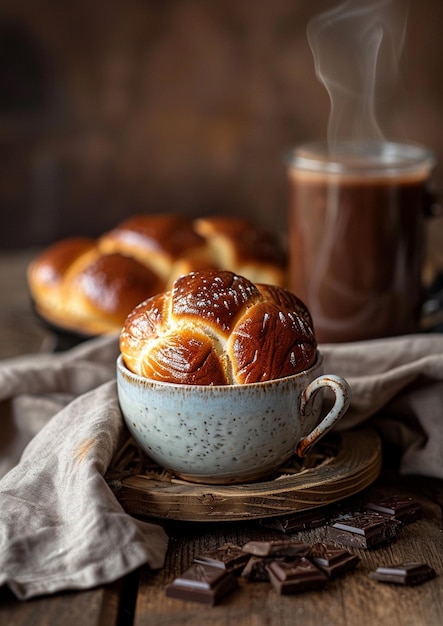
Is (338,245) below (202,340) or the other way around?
below

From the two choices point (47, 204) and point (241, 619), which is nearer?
point (241, 619)

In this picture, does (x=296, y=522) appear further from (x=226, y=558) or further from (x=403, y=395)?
(x=403, y=395)

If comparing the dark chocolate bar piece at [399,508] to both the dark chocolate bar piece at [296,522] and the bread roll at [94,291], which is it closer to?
the dark chocolate bar piece at [296,522]

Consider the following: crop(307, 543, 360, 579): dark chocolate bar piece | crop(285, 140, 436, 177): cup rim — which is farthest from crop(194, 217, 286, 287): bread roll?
crop(307, 543, 360, 579): dark chocolate bar piece

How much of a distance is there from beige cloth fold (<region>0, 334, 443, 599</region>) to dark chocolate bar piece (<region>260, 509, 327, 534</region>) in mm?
114

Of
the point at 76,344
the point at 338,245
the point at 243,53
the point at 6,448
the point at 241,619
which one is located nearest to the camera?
the point at 241,619

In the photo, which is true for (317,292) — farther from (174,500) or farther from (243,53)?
(243,53)

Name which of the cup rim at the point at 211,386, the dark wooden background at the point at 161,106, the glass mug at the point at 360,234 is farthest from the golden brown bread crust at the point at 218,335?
the dark wooden background at the point at 161,106

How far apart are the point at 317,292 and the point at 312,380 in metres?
0.51

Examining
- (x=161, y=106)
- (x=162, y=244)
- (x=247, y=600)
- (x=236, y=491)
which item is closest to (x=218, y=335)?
(x=236, y=491)

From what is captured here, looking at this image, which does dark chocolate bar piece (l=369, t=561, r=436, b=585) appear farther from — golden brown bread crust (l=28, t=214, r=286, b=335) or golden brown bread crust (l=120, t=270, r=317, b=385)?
golden brown bread crust (l=28, t=214, r=286, b=335)

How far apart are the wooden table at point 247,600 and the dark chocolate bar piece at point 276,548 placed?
0.10 feet

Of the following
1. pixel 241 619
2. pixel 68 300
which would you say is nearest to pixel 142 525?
pixel 241 619

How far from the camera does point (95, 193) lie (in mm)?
2877
